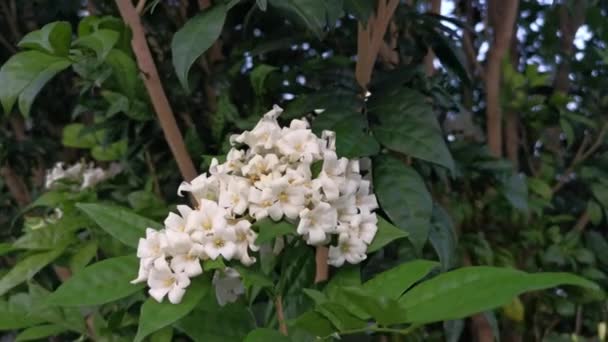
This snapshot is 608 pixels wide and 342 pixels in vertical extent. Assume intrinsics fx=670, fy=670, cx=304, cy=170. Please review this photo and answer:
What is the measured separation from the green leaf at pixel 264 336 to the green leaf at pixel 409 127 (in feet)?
0.92

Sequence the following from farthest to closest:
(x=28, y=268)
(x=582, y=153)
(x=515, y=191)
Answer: (x=582, y=153), (x=515, y=191), (x=28, y=268)

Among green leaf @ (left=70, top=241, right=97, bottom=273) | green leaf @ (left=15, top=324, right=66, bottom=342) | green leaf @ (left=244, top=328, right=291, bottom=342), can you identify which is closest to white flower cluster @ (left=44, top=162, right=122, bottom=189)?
green leaf @ (left=70, top=241, right=97, bottom=273)

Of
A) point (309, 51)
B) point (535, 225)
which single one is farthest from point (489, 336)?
point (309, 51)

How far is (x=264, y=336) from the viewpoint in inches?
23.3

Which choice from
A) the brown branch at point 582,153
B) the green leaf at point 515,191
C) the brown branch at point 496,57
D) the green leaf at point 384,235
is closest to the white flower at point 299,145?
the green leaf at point 384,235

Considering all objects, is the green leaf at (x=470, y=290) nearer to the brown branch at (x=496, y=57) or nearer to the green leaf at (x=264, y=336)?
the green leaf at (x=264, y=336)

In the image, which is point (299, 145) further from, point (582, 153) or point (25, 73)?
point (582, 153)

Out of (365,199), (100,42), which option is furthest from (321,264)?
(100,42)

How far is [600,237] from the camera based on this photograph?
4.53 ft

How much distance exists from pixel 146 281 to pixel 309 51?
64 cm

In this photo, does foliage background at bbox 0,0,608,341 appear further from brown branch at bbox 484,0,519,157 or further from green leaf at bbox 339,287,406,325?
green leaf at bbox 339,287,406,325

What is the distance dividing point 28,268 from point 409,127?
1.87ft

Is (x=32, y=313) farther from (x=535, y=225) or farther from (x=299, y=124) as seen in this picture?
(x=535, y=225)

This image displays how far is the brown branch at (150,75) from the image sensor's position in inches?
32.7
